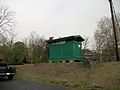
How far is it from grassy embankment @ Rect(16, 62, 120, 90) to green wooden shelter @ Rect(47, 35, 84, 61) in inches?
205

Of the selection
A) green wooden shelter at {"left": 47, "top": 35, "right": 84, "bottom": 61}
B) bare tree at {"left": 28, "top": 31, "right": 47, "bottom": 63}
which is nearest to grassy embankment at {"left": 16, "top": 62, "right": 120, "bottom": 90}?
green wooden shelter at {"left": 47, "top": 35, "right": 84, "bottom": 61}

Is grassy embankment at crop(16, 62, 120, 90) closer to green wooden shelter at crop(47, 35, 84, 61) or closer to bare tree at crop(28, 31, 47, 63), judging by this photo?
green wooden shelter at crop(47, 35, 84, 61)

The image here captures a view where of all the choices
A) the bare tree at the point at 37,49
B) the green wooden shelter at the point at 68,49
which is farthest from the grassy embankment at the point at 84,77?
the bare tree at the point at 37,49

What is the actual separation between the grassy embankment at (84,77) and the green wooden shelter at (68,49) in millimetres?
5206

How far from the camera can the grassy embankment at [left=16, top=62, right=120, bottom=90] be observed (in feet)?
63.0

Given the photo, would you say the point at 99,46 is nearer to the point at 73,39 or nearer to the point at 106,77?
the point at 73,39

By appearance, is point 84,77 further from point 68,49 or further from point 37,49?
point 37,49

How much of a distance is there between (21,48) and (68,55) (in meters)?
40.6

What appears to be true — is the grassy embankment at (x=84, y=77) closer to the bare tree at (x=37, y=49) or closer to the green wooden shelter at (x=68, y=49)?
the green wooden shelter at (x=68, y=49)

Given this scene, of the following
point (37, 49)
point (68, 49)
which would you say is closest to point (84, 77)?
point (68, 49)

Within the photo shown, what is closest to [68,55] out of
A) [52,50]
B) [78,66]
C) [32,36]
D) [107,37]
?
[52,50]

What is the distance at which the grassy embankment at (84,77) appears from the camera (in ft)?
63.0

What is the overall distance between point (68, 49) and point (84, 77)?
14.8m

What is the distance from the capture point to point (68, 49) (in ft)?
131
